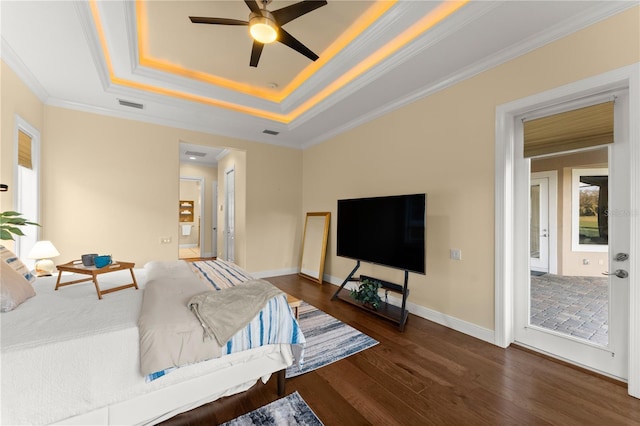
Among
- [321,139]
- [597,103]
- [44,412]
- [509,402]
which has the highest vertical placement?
[321,139]

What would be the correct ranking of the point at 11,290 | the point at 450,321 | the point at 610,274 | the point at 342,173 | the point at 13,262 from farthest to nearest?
the point at 342,173
the point at 450,321
the point at 610,274
the point at 13,262
the point at 11,290

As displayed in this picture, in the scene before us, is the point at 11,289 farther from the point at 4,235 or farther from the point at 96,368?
the point at 96,368

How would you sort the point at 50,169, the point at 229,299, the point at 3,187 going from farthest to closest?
the point at 50,169, the point at 3,187, the point at 229,299

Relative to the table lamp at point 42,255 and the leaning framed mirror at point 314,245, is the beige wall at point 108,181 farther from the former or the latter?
the leaning framed mirror at point 314,245

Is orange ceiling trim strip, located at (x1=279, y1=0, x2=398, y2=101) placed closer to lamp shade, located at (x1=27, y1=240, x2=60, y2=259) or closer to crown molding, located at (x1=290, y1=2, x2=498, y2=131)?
crown molding, located at (x1=290, y1=2, x2=498, y2=131)

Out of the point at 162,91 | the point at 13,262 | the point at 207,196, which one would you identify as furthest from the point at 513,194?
the point at 207,196

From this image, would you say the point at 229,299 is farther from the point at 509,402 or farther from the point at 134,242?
the point at 134,242

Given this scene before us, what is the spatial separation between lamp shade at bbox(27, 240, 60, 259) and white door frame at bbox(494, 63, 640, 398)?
15.6ft

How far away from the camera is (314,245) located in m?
5.17

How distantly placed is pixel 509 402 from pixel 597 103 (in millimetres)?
2478

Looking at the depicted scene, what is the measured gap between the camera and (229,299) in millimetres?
1815

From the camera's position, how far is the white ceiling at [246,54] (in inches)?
84.5

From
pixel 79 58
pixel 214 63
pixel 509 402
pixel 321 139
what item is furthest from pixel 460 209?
pixel 79 58

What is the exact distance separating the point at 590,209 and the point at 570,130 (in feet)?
2.36
